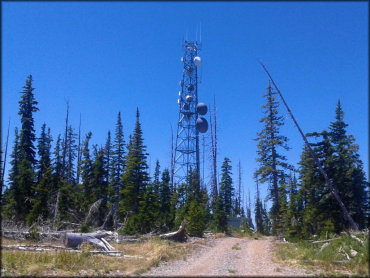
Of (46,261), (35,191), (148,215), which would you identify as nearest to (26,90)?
(35,191)

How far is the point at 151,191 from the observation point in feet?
95.9

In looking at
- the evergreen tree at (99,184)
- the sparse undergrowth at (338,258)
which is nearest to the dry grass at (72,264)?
the sparse undergrowth at (338,258)

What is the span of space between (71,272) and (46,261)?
1763 millimetres

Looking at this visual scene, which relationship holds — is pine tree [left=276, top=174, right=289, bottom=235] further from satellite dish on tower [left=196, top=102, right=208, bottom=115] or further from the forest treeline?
satellite dish on tower [left=196, top=102, right=208, bottom=115]

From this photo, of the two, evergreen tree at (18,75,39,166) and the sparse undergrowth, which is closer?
the sparse undergrowth

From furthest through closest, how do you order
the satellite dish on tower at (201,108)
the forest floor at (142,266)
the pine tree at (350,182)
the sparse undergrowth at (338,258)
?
the satellite dish on tower at (201,108), the pine tree at (350,182), the sparse undergrowth at (338,258), the forest floor at (142,266)

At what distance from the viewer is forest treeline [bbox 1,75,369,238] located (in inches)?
840

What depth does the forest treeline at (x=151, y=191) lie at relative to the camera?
21.3 m

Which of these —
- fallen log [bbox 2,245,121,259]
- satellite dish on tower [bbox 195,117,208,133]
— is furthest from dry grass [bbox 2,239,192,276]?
satellite dish on tower [bbox 195,117,208,133]

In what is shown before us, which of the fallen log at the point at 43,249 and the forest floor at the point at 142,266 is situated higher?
the fallen log at the point at 43,249

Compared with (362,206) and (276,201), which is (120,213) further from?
(362,206)

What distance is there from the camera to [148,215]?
89.2 feet

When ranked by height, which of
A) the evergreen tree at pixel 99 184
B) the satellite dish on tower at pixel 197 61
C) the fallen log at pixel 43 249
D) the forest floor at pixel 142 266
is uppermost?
the satellite dish on tower at pixel 197 61

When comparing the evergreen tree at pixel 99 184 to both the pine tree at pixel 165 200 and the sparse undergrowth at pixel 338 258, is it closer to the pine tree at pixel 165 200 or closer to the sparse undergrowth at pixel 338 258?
the pine tree at pixel 165 200
